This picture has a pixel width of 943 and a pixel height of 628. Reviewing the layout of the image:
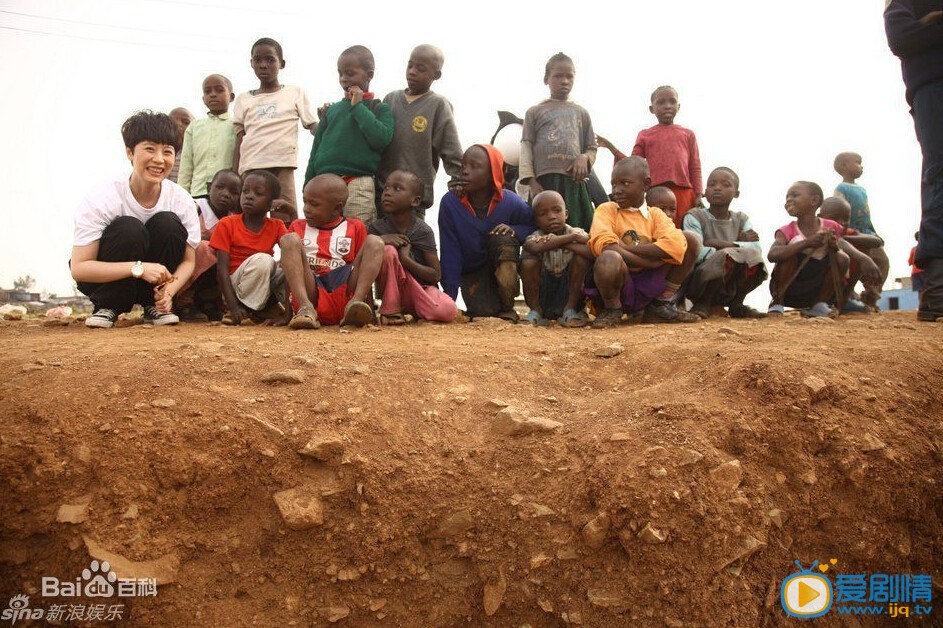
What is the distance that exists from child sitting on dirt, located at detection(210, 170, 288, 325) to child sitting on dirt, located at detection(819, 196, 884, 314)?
13.0ft

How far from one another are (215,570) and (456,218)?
9.69 ft

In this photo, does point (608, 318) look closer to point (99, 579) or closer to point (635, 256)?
point (635, 256)

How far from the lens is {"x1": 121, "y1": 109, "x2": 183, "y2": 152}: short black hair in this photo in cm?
325

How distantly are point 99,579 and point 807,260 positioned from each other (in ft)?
14.7

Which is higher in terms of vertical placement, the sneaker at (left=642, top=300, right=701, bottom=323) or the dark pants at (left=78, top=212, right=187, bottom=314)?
the dark pants at (left=78, top=212, right=187, bottom=314)

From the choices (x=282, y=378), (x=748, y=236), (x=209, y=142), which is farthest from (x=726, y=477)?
(x=209, y=142)

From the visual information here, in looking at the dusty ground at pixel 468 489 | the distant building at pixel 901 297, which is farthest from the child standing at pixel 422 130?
the distant building at pixel 901 297

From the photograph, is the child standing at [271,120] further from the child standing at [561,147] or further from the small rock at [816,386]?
the small rock at [816,386]

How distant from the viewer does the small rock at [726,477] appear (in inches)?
68.6

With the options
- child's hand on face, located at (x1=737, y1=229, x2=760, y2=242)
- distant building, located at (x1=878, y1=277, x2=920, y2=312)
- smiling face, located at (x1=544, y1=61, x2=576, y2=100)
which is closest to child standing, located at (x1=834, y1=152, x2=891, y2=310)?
child's hand on face, located at (x1=737, y1=229, x2=760, y2=242)

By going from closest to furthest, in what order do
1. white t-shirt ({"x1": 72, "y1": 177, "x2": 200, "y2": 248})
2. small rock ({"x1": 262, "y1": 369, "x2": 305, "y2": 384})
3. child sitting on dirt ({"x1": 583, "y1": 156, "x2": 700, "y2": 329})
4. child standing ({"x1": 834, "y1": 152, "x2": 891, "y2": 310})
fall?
1. small rock ({"x1": 262, "y1": 369, "x2": 305, "y2": 384})
2. white t-shirt ({"x1": 72, "y1": 177, "x2": 200, "y2": 248})
3. child sitting on dirt ({"x1": 583, "y1": 156, "x2": 700, "y2": 329})
4. child standing ({"x1": 834, "y1": 152, "x2": 891, "y2": 310})

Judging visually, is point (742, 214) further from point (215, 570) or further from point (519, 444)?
point (215, 570)

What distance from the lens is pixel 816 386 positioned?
6.70 feet

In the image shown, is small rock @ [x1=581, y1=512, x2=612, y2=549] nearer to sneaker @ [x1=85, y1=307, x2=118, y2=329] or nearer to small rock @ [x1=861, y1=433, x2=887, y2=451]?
small rock @ [x1=861, y1=433, x2=887, y2=451]
